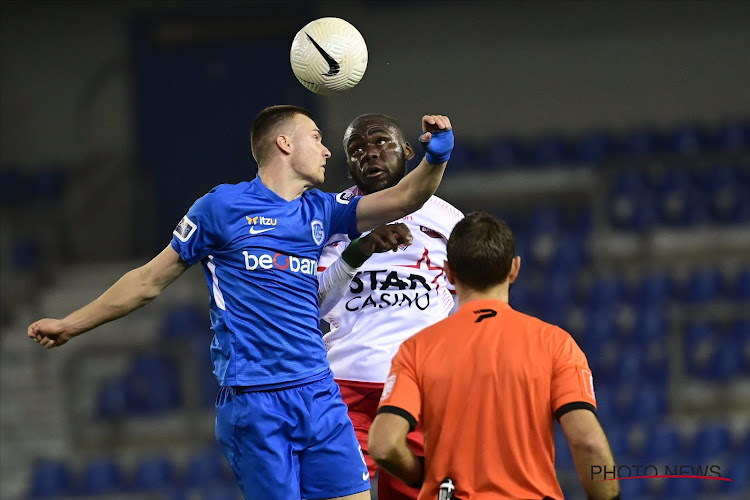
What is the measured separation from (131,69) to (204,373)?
6.13 m

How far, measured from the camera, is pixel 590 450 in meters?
2.97

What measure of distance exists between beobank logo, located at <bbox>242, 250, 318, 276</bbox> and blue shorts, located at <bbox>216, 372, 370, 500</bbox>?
1.40 ft

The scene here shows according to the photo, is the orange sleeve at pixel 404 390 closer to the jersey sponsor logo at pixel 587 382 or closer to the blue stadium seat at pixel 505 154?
Result: the jersey sponsor logo at pixel 587 382

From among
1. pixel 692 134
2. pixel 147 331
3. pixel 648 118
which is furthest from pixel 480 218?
pixel 648 118

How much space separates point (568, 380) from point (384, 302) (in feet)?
5.68

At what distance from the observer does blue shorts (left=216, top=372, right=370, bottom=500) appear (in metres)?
3.94

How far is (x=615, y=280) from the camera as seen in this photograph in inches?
446

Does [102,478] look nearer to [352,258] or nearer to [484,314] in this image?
[352,258]

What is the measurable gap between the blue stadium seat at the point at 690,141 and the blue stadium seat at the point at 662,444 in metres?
4.50

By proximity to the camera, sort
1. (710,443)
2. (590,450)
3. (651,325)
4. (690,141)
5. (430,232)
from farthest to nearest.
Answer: (690,141)
(651,325)
(710,443)
(430,232)
(590,450)

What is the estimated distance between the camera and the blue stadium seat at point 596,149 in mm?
13312

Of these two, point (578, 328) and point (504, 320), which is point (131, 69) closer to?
point (578, 328)

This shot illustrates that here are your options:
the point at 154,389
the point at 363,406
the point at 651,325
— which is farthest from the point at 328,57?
the point at 651,325

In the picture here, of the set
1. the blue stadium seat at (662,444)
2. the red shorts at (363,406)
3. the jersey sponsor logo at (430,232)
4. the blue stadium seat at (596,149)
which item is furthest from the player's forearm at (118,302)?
the blue stadium seat at (596,149)
